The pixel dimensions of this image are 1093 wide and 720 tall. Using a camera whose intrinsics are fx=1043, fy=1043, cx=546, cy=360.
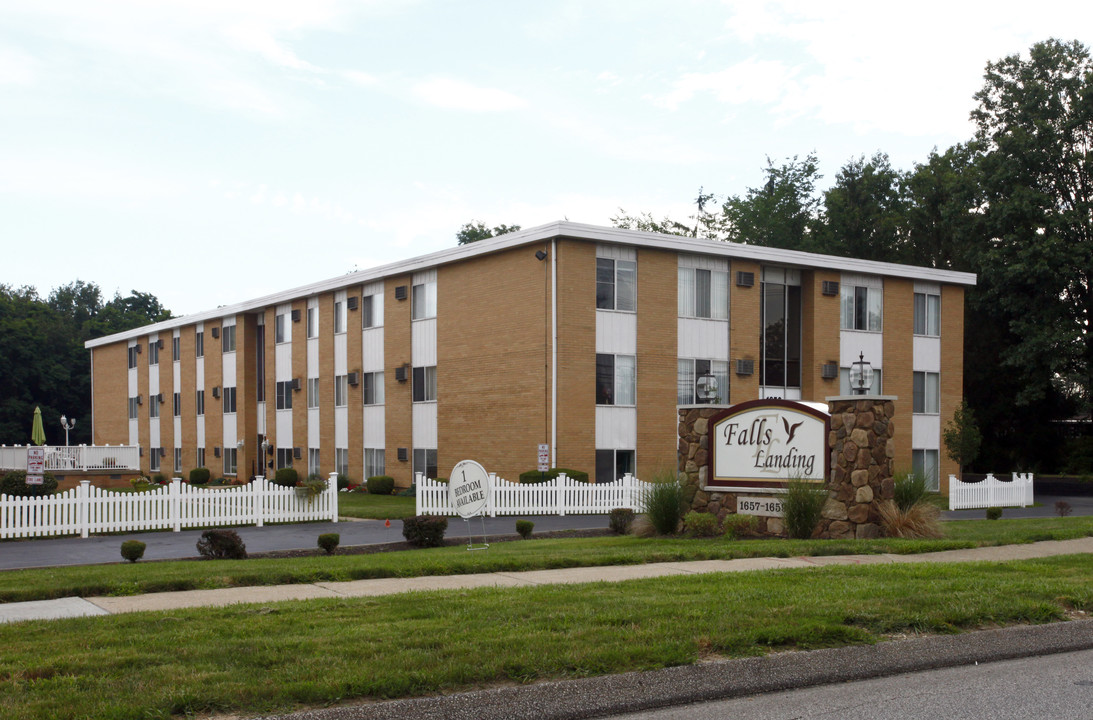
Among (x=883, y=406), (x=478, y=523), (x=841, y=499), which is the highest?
(x=883, y=406)

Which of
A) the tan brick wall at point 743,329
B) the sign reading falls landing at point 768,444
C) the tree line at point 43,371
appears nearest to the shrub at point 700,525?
the sign reading falls landing at point 768,444

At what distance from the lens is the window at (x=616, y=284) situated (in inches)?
1297

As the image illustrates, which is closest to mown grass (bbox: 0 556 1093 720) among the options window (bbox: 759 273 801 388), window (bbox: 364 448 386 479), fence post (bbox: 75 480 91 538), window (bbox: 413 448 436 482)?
fence post (bbox: 75 480 91 538)

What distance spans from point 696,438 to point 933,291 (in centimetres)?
2544

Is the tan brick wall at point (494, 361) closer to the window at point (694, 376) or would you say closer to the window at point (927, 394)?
the window at point (694, 376)

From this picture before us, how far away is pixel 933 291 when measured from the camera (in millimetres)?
41094

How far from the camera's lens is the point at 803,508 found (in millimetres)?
16938

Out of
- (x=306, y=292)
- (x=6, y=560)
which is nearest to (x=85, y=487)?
(x=6, y=560)

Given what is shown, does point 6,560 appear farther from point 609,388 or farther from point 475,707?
point 609,388

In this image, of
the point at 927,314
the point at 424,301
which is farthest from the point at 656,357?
the point at 927,314

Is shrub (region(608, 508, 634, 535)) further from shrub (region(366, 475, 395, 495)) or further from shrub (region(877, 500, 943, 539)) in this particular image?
shrub (region(366, 475, 395, 495))

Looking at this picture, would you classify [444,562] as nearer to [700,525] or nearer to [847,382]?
[700,525]

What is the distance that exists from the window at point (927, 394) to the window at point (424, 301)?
18809 millimetres

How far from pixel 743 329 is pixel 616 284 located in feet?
18.1
